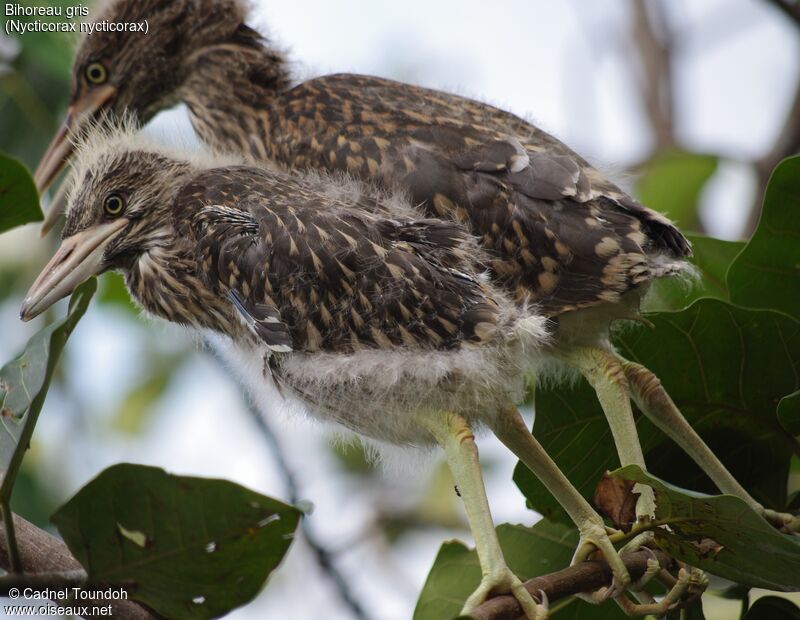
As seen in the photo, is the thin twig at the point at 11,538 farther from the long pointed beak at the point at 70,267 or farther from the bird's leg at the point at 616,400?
the bird's leg at the point at 616,400

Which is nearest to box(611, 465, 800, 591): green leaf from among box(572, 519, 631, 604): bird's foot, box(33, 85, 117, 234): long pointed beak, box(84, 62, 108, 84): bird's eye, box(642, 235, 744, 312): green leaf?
box(572, 519, 631, 604): bird's foot

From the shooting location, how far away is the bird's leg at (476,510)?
194 cm

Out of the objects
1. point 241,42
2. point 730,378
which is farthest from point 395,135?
point 241,42

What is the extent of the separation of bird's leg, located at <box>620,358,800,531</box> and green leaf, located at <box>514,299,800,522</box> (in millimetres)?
72

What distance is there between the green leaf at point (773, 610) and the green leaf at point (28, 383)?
1359 millimetres

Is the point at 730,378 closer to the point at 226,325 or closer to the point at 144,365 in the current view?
the point at 226,325

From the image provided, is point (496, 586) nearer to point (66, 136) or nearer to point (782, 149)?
point (66, 136)

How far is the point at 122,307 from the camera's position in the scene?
14.3 ft

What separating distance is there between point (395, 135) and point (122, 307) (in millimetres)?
2162

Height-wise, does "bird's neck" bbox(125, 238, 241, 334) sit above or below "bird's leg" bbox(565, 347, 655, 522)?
above

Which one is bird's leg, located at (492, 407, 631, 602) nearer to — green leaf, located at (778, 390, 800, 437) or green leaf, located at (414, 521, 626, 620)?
green leaf, located at (414, 521, 626, 620)

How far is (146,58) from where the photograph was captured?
3447mm

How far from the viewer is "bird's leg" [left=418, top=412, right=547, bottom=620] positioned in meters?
1.94

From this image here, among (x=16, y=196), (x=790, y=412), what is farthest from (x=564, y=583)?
(x=16, y=196)
